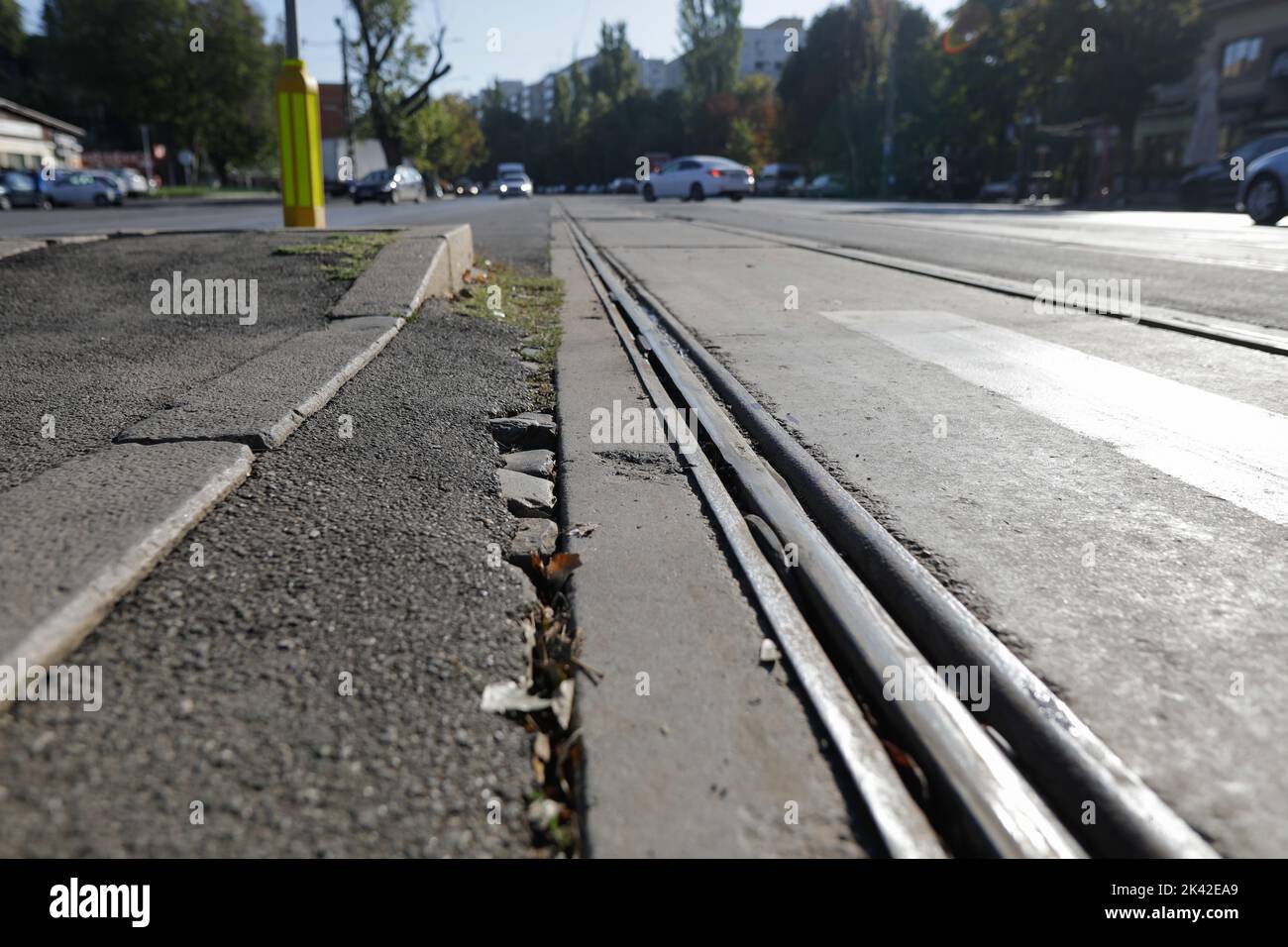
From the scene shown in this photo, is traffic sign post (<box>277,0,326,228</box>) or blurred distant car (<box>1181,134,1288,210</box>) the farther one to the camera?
blurred distant car (<box>1181,134,1288,210</box>)

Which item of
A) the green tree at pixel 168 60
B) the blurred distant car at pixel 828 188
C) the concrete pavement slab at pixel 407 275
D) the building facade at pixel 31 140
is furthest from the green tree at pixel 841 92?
the concrete pavement slab at pixel 407 275

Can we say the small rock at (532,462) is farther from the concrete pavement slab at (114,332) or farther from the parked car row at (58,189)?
the parked car row at (58,189)

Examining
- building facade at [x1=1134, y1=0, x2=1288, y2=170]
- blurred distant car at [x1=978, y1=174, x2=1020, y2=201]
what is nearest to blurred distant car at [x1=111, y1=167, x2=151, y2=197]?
blurred distant car at [x1=978, y1=174, x2=1020, y2=201]

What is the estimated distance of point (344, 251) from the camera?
8594mm

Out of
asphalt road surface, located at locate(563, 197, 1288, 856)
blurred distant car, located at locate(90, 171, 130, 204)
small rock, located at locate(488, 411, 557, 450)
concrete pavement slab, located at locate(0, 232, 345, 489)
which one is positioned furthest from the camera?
blurred distant car, located at locate(90, 171, 130, 204)

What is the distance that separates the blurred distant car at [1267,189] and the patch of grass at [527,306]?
13128 mm

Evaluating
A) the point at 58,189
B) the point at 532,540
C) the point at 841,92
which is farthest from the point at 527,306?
the point at 841,92

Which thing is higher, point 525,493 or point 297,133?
point 297,133

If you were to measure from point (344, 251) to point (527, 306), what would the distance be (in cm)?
198

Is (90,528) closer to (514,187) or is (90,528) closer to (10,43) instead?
(514,187)

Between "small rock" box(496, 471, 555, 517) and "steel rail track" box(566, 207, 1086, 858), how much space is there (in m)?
0.64

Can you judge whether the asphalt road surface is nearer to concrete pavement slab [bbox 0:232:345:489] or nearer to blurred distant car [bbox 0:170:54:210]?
concrete pavement slab [bbox 0:232:345:489]

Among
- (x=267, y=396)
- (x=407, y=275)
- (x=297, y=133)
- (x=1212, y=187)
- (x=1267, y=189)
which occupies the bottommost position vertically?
(x=267, y=396)

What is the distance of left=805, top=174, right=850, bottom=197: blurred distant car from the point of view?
59219 millimetres
